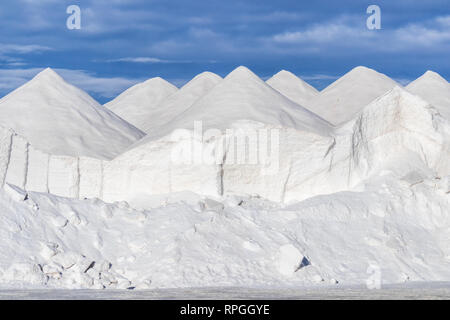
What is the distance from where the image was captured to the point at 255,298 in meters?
11.5

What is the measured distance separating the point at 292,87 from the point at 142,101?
8.97 meters

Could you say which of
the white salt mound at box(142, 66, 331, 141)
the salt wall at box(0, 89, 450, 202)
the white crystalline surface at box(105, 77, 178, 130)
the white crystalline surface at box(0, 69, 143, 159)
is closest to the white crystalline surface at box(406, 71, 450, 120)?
the white salt mound at box(142, 66, 331, 141)

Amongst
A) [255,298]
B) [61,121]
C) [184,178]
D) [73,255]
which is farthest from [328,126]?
[255,298]

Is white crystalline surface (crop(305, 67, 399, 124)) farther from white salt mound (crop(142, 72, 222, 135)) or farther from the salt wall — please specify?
the salt wall

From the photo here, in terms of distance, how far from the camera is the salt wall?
21.8m

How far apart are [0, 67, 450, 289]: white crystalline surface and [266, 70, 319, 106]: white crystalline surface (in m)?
16.2

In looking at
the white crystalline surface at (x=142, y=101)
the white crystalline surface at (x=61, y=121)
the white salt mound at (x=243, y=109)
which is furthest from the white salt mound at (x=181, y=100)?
the white salt mound at (x=243, y=109)

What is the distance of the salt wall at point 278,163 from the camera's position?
2180cm

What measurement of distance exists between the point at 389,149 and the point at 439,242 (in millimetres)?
4639

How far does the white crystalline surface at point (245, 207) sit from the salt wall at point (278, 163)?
0.13 ft

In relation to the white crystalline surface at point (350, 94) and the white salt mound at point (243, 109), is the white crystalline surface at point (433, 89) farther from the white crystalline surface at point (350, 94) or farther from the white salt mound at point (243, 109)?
the white salt mound at point (243, 109)

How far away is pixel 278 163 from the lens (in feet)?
79.6

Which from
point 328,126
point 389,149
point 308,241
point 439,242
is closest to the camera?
point 308,241
